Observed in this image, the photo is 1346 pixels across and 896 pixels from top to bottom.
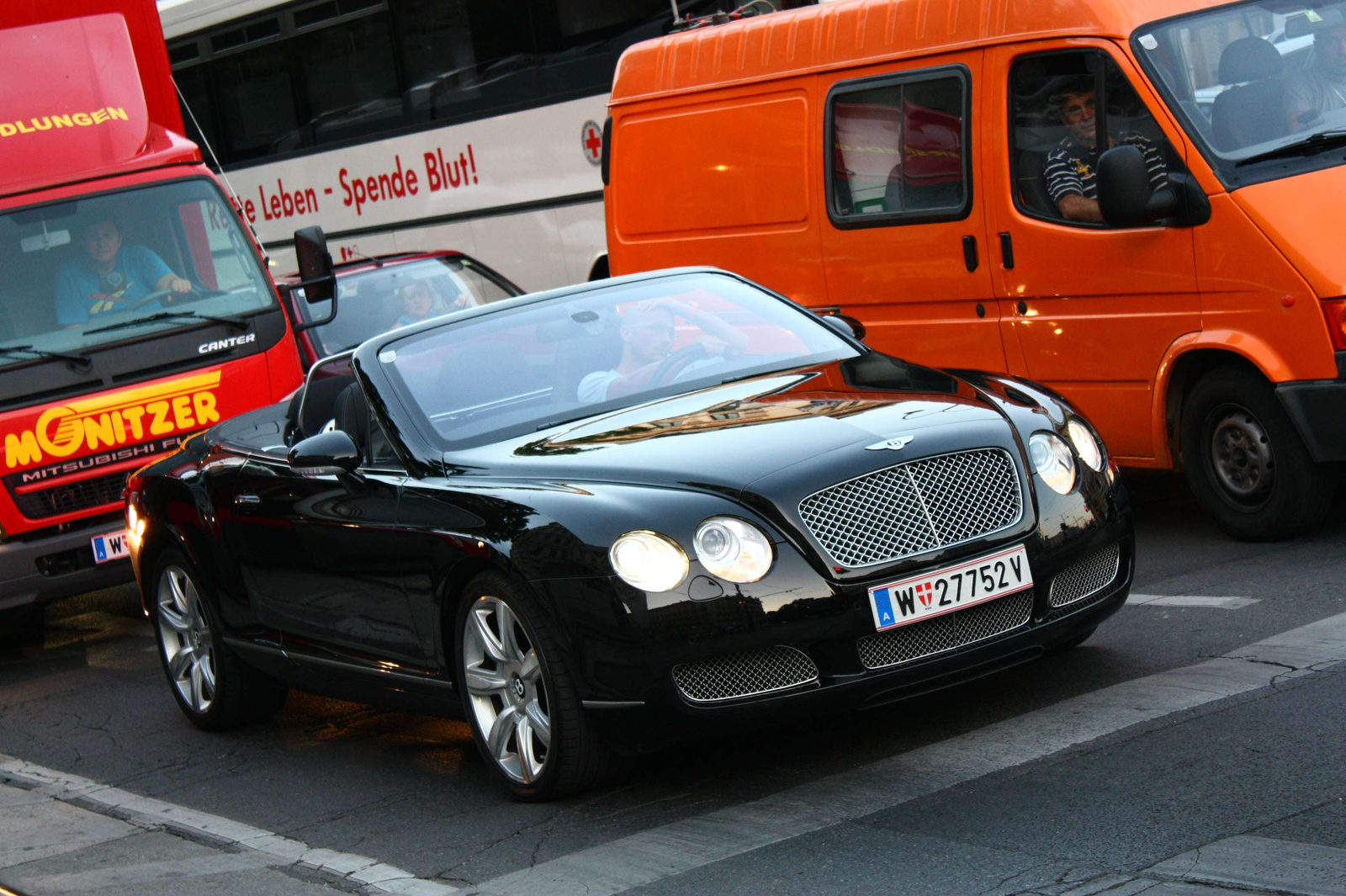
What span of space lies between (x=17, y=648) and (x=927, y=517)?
6689 mm

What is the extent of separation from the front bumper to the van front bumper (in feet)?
19.4

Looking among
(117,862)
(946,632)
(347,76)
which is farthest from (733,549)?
(347,76)

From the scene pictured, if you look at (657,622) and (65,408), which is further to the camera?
(65,408)

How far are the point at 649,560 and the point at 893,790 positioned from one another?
922mm

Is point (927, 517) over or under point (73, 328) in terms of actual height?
under

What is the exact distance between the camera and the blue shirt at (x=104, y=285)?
33.2ft

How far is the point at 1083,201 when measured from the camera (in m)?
8.52

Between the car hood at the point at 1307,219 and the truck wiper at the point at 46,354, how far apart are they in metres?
5.80

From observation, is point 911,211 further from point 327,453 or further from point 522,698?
point 522,698

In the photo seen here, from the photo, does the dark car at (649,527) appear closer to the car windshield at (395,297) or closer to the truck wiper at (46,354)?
the truck wiper at (46,354)

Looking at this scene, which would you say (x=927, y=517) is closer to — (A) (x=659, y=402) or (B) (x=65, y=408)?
(A) (x=659, y=402)

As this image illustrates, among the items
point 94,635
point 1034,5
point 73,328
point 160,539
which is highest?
point 1034,5

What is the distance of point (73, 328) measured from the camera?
1004 cm

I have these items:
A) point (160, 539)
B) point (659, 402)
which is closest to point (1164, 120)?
point (659, 402)
